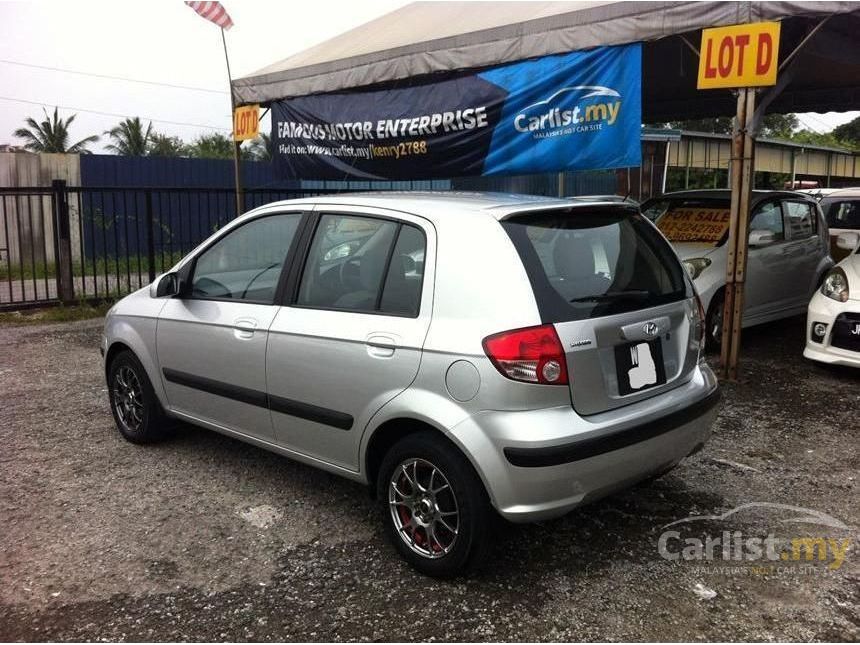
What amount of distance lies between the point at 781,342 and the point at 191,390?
19.9 feet

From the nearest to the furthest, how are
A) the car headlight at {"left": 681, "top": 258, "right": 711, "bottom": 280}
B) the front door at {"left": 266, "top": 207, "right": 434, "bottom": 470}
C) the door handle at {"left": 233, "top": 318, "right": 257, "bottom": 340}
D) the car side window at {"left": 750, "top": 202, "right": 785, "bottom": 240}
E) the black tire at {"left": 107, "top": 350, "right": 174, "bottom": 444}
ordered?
the front door at {"left": 266, "top": 207, "right": 434, "bottom": 470}
the door handle at {"left": 233, "top": 318, "right": 257, "bottom": 340}
the black tire at {"left": 107, "top": 350, "right": 174, "bottom": 444}
the car headlight at {"left": 681, "top": 258, "right": 711, "bottom": 280}
the car side window at {"left": 750, "top": 202, "right": 785, "bottom": 240}

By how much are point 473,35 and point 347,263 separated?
14.0 ft

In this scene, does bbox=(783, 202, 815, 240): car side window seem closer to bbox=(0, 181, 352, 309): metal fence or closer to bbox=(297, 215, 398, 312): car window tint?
bbox=(0, 181, 352, 309): metal fence

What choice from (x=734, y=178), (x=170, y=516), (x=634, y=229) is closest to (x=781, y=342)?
(x=734, y=178)

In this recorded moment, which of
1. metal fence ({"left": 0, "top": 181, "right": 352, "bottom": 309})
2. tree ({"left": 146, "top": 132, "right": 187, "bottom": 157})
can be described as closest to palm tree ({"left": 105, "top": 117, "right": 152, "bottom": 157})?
tree ({"left": 146, "top": 132, "right": 187, "bottom": 157})

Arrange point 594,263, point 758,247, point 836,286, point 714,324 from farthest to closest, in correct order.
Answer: point 758,247, point 714,324, point 836,286, point 594,263

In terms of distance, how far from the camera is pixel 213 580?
121 inches

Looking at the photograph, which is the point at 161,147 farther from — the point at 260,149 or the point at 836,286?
the point at 836,286

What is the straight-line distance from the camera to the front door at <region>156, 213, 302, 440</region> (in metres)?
3.71

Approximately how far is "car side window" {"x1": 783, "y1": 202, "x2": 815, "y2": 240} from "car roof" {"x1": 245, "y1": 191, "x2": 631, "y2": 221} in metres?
5.12

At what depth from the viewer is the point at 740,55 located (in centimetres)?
533

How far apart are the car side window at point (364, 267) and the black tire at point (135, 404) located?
1.55m

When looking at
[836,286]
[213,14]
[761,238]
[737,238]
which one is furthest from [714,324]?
[213,14]

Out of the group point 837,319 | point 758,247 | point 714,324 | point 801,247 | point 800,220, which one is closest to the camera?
point 837,319
